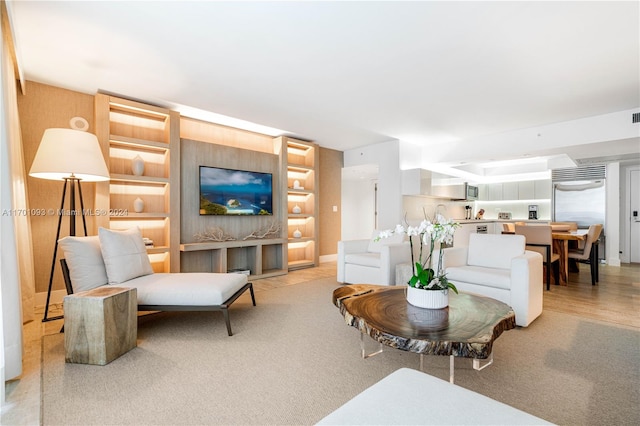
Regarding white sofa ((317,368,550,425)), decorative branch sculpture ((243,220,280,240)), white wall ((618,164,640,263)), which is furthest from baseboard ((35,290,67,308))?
white wall ((618,164,640,263))

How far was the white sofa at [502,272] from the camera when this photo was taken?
2.77 metres

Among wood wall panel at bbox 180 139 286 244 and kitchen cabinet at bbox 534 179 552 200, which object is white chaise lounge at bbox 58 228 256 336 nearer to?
wood wall panel at bbox 180 139 286 244

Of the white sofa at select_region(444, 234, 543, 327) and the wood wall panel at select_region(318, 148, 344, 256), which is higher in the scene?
the wood wall panel at select_region(318, 148, 344, 256)

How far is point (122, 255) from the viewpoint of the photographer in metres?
2.78

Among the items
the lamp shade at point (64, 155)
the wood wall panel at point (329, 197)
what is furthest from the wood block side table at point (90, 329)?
the wood wall panel at point (329, 197)

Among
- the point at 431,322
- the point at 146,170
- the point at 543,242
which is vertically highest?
the point at 146,170

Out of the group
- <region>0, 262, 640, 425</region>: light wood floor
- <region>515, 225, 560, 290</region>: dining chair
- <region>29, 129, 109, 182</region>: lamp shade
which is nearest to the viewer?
<region>0, 262, 640, 425</region>: light wood floor

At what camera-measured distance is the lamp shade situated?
280 centimetres

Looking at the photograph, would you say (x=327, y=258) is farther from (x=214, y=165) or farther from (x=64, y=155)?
(x=64, y=155)

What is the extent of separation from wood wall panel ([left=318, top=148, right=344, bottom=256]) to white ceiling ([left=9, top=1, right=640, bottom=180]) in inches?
80.0

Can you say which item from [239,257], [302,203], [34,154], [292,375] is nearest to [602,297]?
[292,375]

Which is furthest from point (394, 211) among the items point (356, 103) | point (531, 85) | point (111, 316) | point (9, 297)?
point (9, 297)

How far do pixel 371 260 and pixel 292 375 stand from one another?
2.29 metres

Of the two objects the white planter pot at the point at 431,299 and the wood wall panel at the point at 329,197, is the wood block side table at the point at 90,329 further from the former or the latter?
the wood wall panel at the point at 329,197
